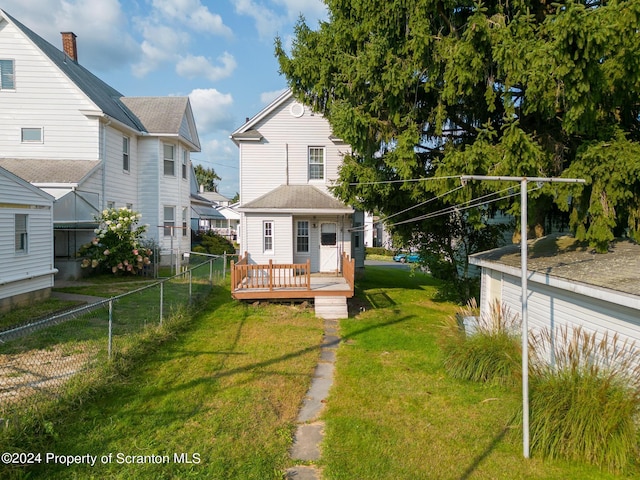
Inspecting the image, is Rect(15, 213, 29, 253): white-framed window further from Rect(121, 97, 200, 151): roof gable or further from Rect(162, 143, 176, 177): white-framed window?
Rect(162, 143, 176, 177): white-framed window

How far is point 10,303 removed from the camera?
35.1 ft

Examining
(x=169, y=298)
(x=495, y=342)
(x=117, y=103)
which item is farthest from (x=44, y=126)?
(x=495, y=342)

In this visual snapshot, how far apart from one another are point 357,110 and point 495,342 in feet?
20.9

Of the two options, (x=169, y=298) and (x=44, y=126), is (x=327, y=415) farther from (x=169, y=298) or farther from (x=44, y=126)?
(x=44, y=126)

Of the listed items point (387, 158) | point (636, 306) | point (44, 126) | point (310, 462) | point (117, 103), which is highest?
point (117, 103)

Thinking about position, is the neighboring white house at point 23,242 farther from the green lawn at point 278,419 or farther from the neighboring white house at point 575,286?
the neighboring white house at point 575,286

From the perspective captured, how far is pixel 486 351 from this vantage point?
23.6 feet

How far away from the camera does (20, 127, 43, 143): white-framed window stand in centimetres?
1678

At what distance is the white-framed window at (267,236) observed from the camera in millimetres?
15102

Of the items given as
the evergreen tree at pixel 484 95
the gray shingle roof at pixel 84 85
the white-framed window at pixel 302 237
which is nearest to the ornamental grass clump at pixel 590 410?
the evergreen tree at pixel 484 95

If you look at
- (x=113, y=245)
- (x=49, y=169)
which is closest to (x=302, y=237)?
(x=113, y=245)

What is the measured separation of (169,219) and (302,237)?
950 cm

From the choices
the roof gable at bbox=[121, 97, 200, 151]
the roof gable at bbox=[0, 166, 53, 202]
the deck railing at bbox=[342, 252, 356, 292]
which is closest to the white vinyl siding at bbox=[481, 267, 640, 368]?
the deck railing at bbox=[342, 252, 356, 292]

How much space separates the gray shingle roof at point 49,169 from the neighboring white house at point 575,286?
1524 centimetres
